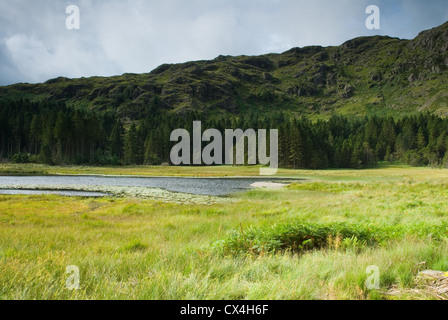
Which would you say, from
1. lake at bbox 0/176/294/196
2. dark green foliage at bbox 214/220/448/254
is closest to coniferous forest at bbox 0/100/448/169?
lake at bbox 0/176/294/196

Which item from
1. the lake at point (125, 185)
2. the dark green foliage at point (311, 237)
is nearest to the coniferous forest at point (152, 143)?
the lake at point (125, 185)

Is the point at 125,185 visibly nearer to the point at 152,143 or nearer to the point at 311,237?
the point at 311,237

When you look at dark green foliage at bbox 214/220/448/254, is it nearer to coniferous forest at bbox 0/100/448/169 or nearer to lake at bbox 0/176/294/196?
lake at bbox 0/176/294/196

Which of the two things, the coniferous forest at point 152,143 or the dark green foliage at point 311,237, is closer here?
the dark green foliage at point 311,237

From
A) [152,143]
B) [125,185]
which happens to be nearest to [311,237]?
[125,185]

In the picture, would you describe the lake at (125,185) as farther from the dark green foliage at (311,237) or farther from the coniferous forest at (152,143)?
the coniferous forest at (152,143)

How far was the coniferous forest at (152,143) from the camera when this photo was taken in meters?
94.6

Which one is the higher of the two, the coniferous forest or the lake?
the coniferous forest

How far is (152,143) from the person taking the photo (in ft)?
369

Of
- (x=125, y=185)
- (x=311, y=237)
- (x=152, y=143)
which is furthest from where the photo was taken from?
(x=152, y=143)

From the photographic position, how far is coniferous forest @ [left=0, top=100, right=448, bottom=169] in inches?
3723

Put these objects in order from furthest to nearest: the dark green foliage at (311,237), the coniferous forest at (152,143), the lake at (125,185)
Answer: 1. the coniferous forest at (152,143)
2. the lake at (125,185)
3. the dark green foliage at (311,237)

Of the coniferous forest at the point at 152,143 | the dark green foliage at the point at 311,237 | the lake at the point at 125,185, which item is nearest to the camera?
the dark green foliage at the point at 311,237
